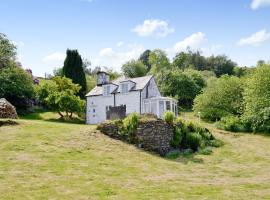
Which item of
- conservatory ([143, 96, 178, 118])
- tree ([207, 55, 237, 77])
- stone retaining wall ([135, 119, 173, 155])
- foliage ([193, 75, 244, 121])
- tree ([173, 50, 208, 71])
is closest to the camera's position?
stone retaining wall ([135, 119, 173, 155])

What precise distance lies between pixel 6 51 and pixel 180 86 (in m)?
28.0

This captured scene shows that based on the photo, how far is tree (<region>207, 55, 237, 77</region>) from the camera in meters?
91.5

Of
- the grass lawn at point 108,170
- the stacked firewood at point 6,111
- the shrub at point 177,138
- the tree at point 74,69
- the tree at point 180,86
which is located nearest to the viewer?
the grass lawn at point 108,170

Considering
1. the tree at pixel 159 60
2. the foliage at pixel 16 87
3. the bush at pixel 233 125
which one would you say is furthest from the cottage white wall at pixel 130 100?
the tree at pixel 159 60

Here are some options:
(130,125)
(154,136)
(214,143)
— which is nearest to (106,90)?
(214,143)

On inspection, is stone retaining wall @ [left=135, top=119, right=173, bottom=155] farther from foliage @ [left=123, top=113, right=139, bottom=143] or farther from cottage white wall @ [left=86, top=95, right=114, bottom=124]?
cottage white wall @ [left=86, top=95, right=114, bottom=124]

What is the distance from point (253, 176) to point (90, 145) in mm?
9564

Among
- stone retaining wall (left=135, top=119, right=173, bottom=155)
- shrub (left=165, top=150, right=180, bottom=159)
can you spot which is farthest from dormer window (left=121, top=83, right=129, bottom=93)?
shrub (left=165, top=150, right=180, bottom=159)

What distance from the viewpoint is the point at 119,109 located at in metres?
27.8

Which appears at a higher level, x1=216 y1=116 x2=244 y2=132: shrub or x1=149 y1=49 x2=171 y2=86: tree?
x1=149 y1=49 x2=171 y2=86: tree

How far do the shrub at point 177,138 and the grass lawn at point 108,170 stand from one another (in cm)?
219

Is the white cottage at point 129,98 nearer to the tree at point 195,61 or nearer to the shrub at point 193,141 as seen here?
the shrub at point 193,141

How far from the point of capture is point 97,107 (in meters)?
43.6

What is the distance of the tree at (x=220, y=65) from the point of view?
9150 cm
